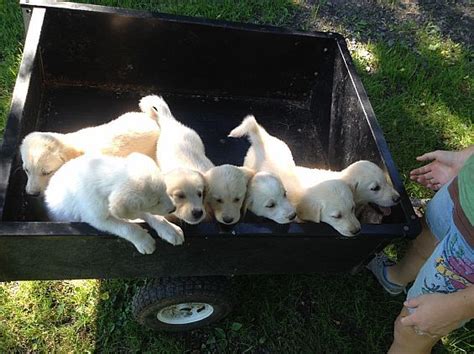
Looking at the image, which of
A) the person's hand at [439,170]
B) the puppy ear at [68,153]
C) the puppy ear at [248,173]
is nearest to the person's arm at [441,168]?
the person's hand at [439,170]

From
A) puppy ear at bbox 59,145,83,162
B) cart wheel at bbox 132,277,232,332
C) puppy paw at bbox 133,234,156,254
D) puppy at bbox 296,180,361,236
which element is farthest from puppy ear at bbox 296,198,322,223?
puppy ear at bbox 59,145,83,162

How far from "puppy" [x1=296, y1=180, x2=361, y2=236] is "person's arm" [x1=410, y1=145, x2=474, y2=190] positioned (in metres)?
0.54

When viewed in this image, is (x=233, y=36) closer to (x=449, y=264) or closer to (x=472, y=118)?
(x=449, y=264)

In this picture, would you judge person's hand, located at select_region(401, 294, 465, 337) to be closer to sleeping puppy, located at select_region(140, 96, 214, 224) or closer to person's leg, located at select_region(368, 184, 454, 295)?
person's leg, located at select_region(368, 184, 454, 295)

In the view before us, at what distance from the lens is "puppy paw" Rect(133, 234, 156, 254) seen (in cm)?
203

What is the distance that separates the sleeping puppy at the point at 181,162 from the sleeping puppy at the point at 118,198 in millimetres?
183

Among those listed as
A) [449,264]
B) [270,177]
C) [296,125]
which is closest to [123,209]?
[270,177]

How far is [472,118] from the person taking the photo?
4.44m

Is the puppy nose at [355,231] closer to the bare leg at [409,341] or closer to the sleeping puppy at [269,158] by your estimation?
the sleeping puppy at [269,158]

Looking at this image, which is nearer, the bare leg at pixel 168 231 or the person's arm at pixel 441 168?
the bare leg at pixel 168 231

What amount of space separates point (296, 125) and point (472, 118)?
175cm

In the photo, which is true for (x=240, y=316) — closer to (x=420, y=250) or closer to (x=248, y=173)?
(x=248, y=173)

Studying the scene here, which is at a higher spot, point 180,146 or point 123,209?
point 180,146

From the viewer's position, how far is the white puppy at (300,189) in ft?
8.23
